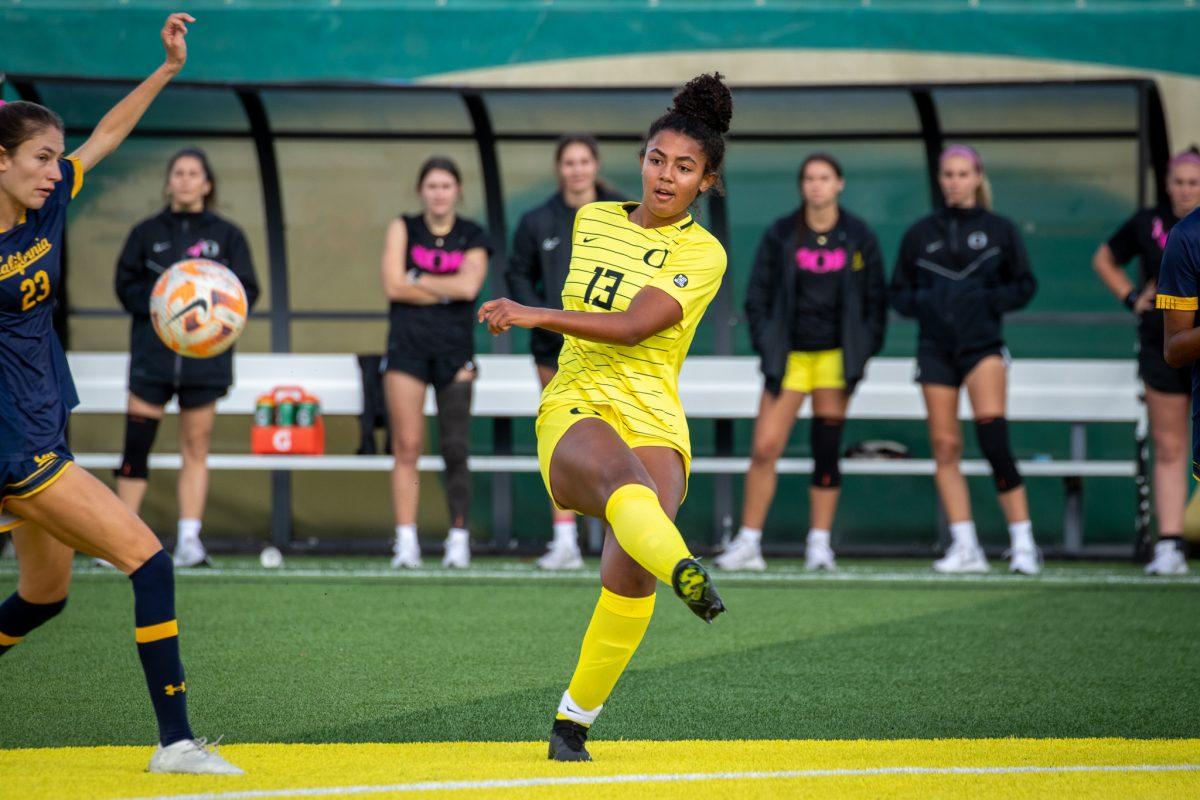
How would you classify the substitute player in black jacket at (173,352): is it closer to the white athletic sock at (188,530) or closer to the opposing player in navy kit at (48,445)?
the white athletic sock at (188,530)

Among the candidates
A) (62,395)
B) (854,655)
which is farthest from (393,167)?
(62,395)

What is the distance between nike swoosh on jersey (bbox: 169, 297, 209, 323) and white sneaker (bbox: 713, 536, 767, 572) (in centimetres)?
387

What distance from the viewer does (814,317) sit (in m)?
9.30

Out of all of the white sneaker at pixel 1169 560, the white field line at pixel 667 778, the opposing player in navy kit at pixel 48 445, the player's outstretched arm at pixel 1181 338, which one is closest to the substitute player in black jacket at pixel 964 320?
the white sneaker at pixel 1169 560

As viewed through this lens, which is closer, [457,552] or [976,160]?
[976,160]

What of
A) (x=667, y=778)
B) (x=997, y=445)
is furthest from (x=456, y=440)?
(x=667, y=778)

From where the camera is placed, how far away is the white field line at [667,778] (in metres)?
3.94

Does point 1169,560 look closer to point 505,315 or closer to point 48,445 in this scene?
point 505,315

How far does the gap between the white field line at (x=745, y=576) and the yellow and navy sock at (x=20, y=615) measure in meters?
4.07

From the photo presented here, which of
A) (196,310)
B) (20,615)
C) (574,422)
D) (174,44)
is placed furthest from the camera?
(196,310)

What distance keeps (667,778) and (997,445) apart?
550cm

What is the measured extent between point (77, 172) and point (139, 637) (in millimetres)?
1451

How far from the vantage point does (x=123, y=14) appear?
36.4 feet

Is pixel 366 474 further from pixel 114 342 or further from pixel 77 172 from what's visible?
pixel 77 172
